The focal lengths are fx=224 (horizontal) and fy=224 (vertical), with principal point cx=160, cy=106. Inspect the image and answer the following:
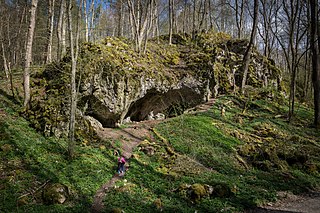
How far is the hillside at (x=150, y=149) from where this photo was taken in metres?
7.87

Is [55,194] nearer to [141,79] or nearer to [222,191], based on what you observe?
[222,191]

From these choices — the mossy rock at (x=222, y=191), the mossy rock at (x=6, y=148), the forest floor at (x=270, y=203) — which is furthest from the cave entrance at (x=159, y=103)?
the mossy rock at (x=6, y=148)

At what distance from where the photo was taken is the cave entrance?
16.4 meters

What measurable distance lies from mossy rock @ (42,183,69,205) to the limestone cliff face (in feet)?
12.7

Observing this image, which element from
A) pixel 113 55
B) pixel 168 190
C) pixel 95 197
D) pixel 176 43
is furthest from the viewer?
pixel 176 43

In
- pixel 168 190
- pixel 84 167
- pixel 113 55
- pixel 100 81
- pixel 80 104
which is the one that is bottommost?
pixel 168 190

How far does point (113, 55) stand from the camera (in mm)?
15203

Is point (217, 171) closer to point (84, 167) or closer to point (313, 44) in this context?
point (84, 167)

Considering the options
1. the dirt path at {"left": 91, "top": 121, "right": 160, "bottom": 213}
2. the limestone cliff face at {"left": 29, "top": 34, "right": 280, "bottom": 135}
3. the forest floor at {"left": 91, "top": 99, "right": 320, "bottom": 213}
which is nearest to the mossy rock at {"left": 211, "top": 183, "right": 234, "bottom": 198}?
the forest floor at {"left": 91, "top": 99, "right": 320, "bottom": 213}

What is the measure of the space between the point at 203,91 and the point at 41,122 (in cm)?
1269

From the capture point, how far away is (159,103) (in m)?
17.7

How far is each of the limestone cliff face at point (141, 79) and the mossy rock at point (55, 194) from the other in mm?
3876

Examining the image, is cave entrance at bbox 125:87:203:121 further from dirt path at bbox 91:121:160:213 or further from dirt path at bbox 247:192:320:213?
dirt path at bbox 247:192:320:213

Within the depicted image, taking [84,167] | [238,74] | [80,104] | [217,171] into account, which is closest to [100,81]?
[80,104]
